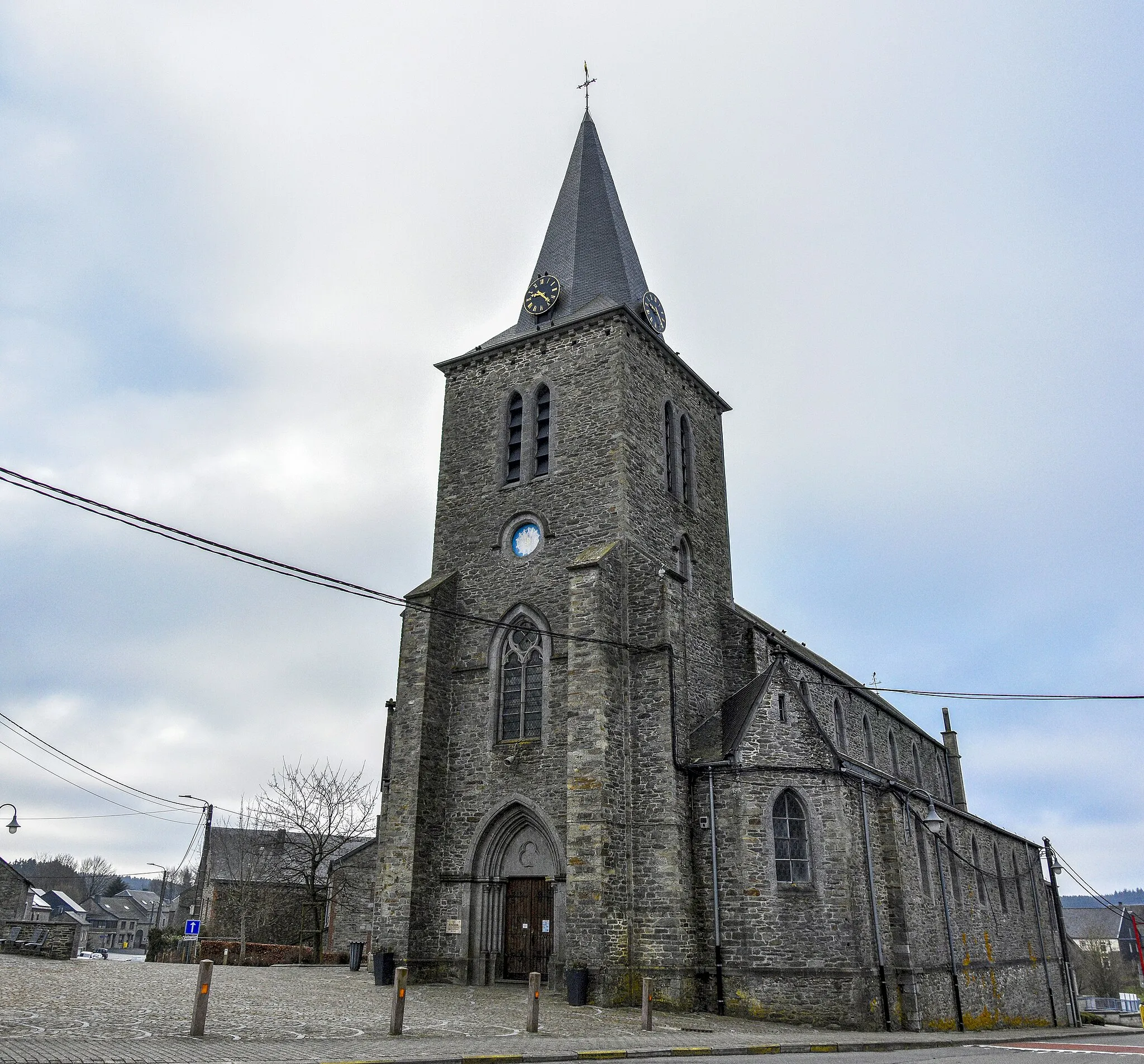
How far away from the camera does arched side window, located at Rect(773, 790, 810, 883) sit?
19438 mm

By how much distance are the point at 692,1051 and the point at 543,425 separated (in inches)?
651

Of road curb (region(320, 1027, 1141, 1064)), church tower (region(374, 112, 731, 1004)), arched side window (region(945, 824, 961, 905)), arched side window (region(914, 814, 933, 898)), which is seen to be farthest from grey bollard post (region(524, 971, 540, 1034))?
arched side window (region(945, 824, 961, 905))

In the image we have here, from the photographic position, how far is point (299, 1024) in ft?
41.4

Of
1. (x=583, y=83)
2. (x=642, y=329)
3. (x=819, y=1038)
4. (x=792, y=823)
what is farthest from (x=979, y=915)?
(x=583, y=83)

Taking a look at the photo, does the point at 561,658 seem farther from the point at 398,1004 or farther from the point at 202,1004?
the point at 202,1004

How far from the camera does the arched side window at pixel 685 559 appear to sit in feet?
82.9

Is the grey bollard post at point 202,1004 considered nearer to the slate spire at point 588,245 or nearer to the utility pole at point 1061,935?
the slate spire at point 588,245

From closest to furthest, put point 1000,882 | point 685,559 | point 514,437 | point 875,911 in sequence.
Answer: point 875,911
point 685,559
point 514,437
point 1000,882

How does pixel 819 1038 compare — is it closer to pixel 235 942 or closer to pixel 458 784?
pixel 458 784

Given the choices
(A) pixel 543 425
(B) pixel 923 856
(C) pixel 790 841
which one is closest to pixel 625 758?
(C) pixel 790 841

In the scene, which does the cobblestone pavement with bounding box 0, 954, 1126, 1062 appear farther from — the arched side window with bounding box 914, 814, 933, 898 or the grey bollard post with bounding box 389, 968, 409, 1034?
the arched side window with bounding box 914, 814, 933, 898

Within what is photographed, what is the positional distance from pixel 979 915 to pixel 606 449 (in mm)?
16758

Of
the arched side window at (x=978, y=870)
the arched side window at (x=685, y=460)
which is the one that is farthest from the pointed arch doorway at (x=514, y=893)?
the arched side window at (x=978, y=870)

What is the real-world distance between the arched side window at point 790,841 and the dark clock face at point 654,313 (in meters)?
13.9
